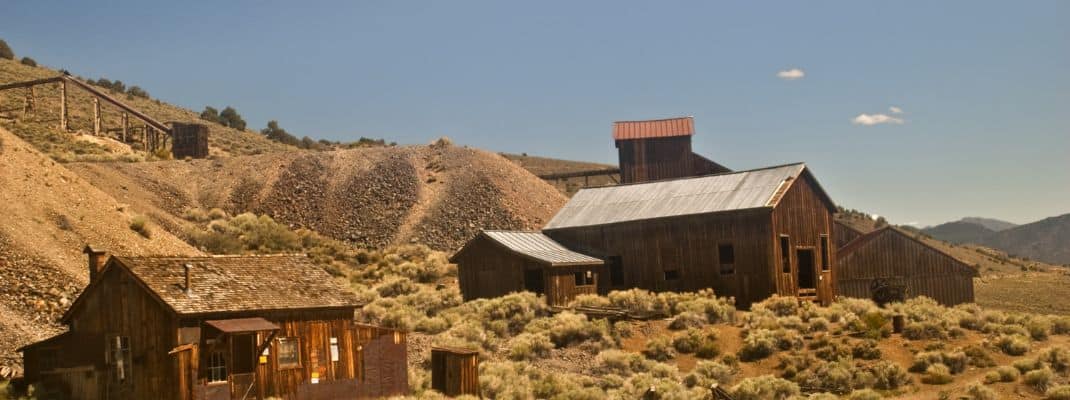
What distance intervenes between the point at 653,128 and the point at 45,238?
35898 mm

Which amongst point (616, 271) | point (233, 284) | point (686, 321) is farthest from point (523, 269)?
point (233, 284)

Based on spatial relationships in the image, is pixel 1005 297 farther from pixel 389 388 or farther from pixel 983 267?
pixel 389 388

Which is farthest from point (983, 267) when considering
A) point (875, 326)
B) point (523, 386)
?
point (523, 386)

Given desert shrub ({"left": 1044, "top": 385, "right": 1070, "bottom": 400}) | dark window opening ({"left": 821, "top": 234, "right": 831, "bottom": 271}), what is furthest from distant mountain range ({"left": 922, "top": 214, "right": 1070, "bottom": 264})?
desert shrub ({"left": 1044, "top": 385, "right": 1070, "bottom": 400})

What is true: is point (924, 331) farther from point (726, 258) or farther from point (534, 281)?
point (534, 281)

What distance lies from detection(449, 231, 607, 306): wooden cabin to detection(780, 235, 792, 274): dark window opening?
7.16 metres

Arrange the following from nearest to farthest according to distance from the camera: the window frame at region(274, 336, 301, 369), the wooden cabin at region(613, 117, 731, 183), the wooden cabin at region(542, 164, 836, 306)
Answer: the window frame at region(274, 336, 301, 369) → the wooden cabin at region(542, 164, 836, 306) → the wooden cabin at region(613, 117, 731, 183)

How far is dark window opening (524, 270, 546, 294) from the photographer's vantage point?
1750 inches

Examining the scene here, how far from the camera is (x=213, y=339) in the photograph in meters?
24.8

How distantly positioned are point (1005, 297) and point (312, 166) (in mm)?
41621

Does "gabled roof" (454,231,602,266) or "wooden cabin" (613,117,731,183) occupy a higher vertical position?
"wooden cabin" (613,117,731,183)

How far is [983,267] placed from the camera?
81.9 m

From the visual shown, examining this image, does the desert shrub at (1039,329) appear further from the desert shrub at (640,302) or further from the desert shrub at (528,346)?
the desert shrub at (528,346)

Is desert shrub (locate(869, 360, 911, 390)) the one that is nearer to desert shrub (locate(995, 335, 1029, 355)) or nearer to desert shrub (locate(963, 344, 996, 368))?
desert shrub (locate(963, 344, 996, 368))
